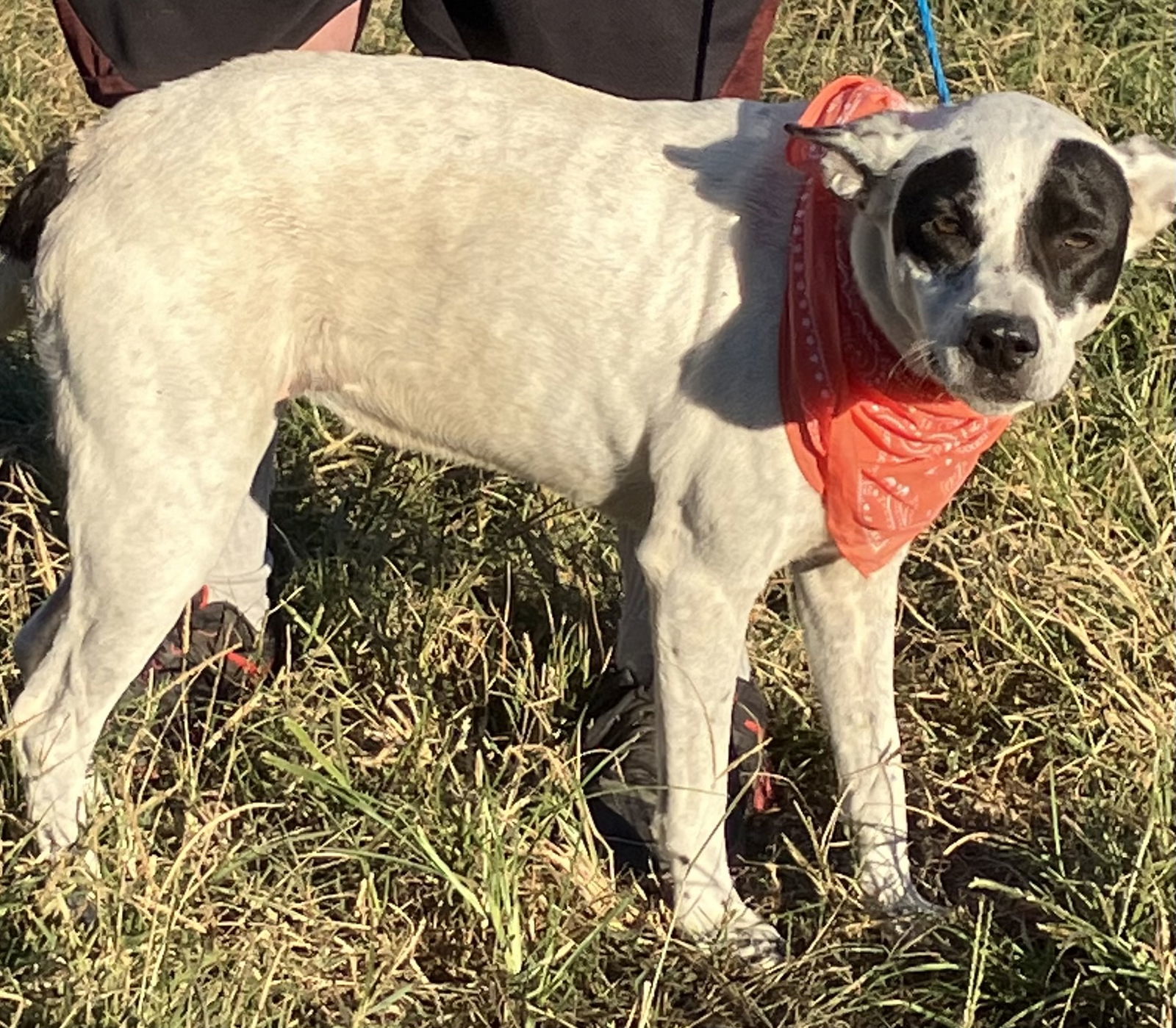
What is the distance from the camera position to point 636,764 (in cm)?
355

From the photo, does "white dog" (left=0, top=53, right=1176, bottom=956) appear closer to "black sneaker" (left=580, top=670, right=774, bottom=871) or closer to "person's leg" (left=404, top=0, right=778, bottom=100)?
"black sneaker" (left=580, top=670, right=774, bottom=871)

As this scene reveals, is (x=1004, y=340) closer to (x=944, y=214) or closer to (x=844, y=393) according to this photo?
(x=944, y=214)

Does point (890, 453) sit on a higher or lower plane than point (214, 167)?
lower

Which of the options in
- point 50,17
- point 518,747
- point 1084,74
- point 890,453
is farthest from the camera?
point 50,17

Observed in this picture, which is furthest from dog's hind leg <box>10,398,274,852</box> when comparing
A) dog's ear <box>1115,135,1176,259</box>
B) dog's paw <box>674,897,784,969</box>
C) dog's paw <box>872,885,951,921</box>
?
dog's ear <box>1115,135,1176,259</box>

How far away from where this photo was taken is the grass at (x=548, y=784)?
2814 millimetres

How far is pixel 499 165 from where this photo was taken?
3.03 meters

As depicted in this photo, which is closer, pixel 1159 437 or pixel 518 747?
pixel 518 747

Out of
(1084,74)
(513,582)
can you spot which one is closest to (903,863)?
(513,582)

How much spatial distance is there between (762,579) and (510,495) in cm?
143

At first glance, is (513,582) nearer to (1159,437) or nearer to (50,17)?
(1159,437)

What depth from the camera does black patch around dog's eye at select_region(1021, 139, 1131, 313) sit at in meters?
2.66

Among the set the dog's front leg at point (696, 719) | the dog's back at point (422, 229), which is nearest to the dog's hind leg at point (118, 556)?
the dog's back at point (422, 229)

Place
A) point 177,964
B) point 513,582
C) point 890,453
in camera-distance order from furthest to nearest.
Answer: point 513,582, point 890,453, point 177,964
